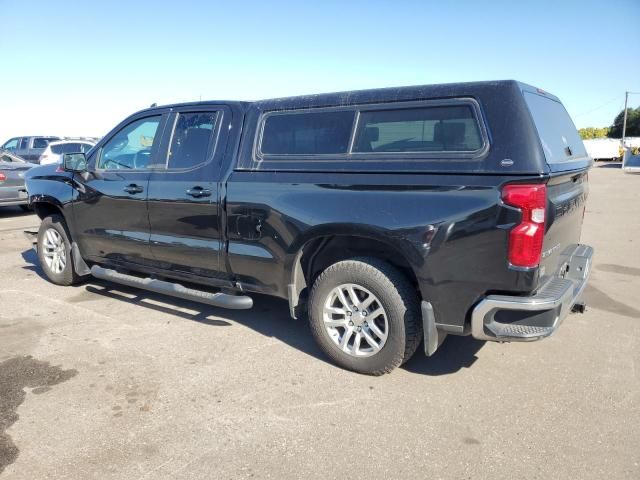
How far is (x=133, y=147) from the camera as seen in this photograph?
16.8ft

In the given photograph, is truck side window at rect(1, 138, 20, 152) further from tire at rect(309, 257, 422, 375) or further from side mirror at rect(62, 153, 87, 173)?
tire at rect(309, 257, 422, 375)

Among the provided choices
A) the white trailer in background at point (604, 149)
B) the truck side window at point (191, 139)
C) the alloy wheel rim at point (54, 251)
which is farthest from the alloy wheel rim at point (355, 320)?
the white trailer in background at point (604, 149)

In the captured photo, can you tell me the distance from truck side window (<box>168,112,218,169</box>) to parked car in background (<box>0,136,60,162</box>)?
14.9m

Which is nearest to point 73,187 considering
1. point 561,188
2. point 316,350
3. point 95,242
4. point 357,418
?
point 95,242

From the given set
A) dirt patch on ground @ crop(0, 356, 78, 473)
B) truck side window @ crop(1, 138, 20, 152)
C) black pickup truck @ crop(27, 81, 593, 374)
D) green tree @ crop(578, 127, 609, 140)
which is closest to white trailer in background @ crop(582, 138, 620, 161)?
green tree @ crop(578, 127, 609, 140)

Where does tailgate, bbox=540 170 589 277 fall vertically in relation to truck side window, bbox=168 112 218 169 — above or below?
below

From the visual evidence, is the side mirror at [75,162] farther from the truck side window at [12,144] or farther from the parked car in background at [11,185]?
the truck side window at [12,144]

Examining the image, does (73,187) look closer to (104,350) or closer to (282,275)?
(104,350)

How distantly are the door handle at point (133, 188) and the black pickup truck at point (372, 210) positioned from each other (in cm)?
2

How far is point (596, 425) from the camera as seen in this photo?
3076mm

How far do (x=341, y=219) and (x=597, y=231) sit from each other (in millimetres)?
7965

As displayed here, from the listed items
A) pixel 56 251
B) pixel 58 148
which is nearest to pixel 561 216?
pixel 56 251

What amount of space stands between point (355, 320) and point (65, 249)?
12.4ft

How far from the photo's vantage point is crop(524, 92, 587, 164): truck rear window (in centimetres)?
325
